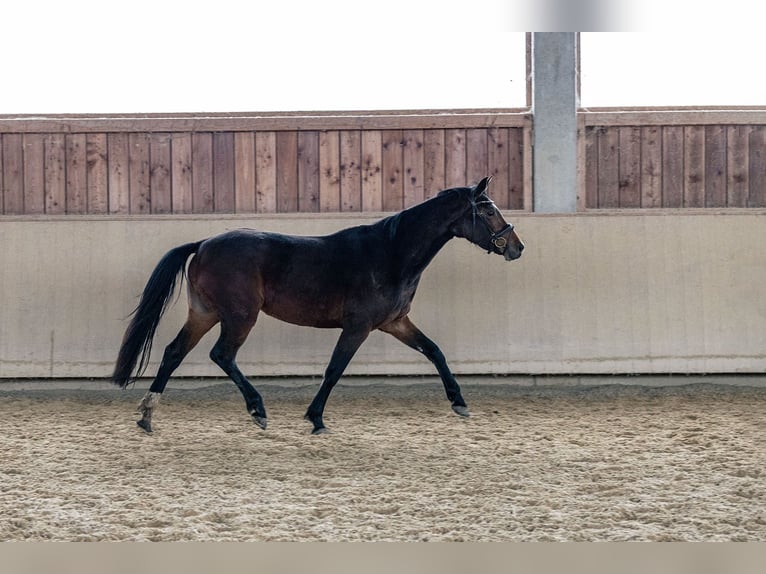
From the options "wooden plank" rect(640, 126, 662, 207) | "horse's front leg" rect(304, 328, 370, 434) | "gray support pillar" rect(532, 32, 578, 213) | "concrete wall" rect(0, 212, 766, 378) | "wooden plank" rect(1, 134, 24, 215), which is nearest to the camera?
"horse's front leg" rect(304, 328, 370, 434)

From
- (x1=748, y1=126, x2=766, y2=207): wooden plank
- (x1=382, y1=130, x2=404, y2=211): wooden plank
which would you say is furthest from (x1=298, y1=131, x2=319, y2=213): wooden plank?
(x1=748, y1=126, x2=766, y2=207): wooden plank

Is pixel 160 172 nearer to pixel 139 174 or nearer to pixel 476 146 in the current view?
pixel 139 174

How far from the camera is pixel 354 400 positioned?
597 centimetres

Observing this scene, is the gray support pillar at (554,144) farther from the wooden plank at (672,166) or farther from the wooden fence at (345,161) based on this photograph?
the wooden plank at (672,166)

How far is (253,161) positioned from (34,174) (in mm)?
1807

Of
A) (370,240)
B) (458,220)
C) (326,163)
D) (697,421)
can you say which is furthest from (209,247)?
(697,421)

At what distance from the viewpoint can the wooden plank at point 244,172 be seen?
6.68 meters

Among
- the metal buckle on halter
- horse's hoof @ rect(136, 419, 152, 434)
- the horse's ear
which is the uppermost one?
the horse's ear

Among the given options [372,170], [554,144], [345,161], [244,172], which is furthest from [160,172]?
[554,144]

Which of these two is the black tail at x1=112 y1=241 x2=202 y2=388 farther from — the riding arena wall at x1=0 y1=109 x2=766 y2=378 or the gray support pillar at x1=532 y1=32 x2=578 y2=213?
the gray support pillar at x1=532 y1=32 x2=578 y2=213

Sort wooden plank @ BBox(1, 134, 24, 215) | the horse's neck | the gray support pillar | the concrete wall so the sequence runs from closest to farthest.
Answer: the horse's neck → the concrete wall → the gray support pillar → wooden plank @ BBox(1, 134, 24, 215)

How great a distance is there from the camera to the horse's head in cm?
503

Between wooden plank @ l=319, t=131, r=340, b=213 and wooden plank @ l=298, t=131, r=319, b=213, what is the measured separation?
41mm

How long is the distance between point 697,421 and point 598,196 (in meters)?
2.27
